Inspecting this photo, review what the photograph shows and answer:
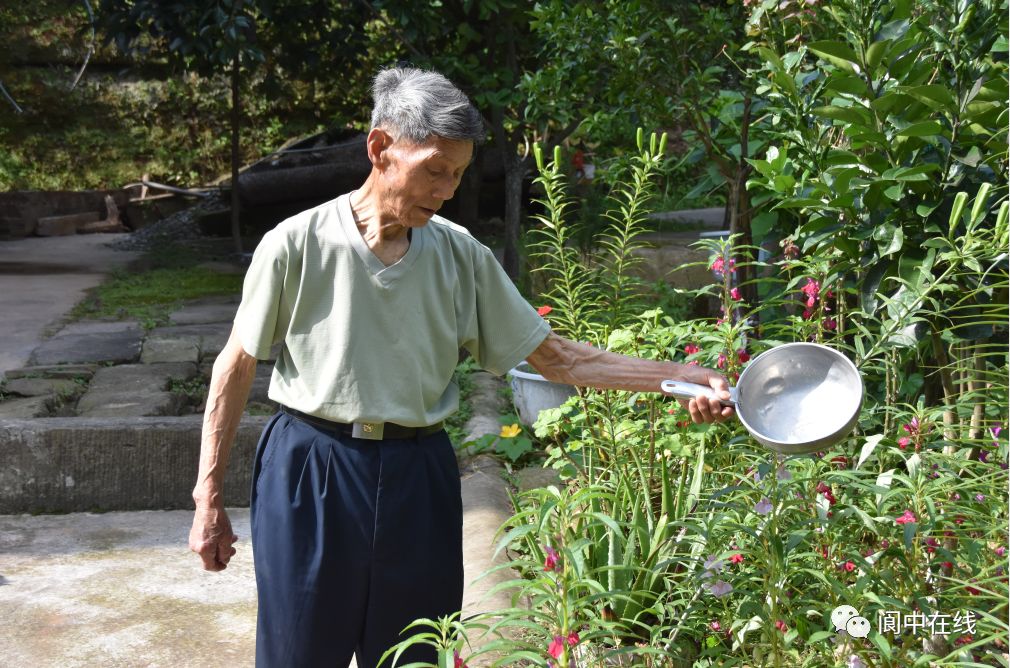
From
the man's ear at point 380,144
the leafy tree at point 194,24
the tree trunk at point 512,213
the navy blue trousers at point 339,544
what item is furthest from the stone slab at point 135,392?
the man's ear at point 380,144

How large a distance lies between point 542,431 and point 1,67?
14.1 metres

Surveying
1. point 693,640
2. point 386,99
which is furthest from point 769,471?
point 386,99

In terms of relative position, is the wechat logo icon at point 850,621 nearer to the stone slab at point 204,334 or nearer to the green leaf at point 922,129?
the green leaf at point 922,129

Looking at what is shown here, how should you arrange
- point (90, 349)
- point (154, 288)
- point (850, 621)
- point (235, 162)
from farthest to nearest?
point (235, 162), point (154, 288), point (90, 349), point (850, 621)

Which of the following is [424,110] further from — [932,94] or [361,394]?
[932,94]

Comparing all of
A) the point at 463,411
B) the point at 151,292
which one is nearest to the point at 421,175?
the point at 463,411

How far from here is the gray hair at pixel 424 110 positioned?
1956mm

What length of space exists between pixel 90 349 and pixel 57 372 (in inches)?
25.9

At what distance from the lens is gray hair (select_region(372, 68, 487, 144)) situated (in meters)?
1.96

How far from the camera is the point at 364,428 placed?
2053 millimetres

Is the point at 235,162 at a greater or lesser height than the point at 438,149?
greater

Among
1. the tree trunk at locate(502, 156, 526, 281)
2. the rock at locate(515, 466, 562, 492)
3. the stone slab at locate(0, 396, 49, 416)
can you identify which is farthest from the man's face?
the tree trunk at locate(502, 156, 526, 281)

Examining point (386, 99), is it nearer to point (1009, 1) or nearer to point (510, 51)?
point (1009, 1)

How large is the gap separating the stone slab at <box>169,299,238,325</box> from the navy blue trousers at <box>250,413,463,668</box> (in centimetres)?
540
